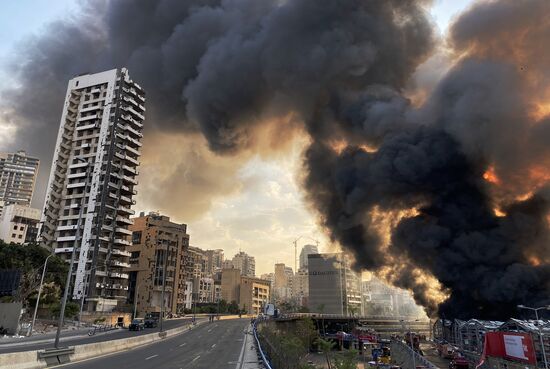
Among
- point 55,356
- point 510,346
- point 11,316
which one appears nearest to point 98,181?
point 11,316

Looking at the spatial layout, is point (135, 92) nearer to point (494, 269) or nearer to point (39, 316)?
point (39, 316)

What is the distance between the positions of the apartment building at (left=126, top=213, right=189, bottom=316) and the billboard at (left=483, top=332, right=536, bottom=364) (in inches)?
3799

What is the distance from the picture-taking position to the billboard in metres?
32.2

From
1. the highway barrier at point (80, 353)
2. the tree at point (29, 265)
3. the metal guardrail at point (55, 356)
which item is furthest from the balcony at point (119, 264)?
the metal guardrail at point (55, 356)

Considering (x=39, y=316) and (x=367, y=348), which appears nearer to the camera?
(x=39, y=316)

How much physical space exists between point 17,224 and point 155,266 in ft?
226

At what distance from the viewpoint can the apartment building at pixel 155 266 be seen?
405 ft

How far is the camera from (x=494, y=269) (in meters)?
46.4

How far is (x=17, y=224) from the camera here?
155 metres

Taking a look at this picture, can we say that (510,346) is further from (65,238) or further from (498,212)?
(65,238)

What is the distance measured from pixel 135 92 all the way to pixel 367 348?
92658 millimetres

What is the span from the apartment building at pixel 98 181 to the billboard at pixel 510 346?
8452 cm

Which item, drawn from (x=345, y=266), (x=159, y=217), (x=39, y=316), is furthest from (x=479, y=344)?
(x=345, y=266)

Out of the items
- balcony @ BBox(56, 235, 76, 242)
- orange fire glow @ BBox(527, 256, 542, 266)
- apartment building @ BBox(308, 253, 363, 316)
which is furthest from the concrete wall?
apartment building @ BBox(308, 253, 363, 316)
